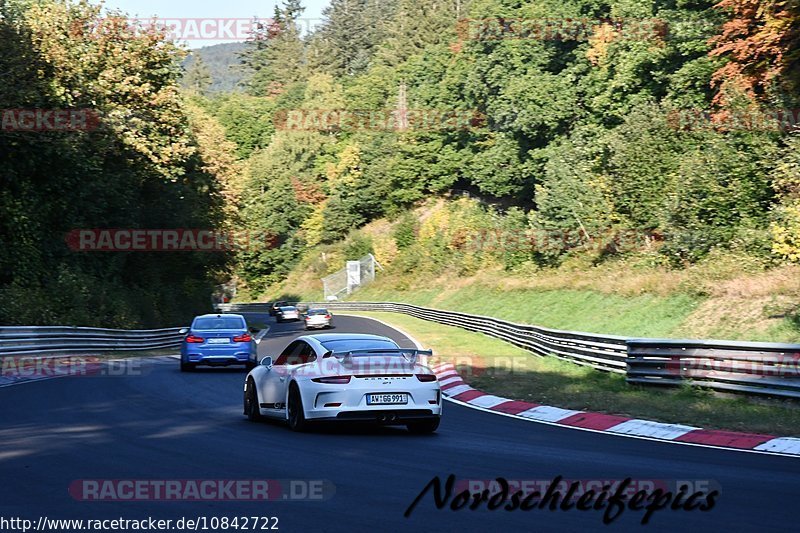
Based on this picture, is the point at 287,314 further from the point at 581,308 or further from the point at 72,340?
the point at 72,340

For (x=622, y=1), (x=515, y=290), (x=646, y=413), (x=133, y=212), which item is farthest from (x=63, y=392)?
(x=622, y=1)

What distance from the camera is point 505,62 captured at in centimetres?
7088

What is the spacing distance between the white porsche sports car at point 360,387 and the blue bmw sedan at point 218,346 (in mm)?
12250

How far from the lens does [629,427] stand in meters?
14.2

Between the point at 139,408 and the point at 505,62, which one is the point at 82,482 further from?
the point at 505,62

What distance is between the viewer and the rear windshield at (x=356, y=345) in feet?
45.9

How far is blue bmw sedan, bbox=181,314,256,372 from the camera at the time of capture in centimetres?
2631

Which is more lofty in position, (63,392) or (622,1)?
(622,1)

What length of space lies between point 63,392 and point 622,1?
4611 centimetres

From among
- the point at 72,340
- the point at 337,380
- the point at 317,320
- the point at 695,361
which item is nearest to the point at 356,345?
the point at 337,380

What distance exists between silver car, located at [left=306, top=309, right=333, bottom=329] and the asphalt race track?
40.5 m

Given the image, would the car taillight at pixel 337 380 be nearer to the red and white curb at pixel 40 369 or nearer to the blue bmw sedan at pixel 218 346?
the red and white curb at pixel 40 369

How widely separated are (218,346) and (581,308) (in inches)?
914

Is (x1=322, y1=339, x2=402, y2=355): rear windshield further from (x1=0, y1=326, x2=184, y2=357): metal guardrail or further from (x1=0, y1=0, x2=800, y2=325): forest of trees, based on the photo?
(x1=0, y1=0, x2=800, y2=325): forest of trees
